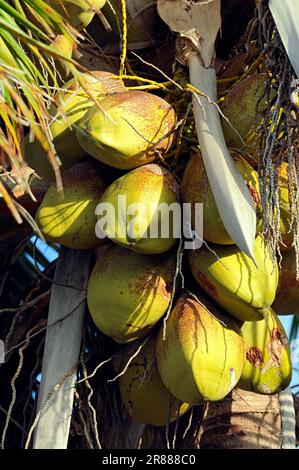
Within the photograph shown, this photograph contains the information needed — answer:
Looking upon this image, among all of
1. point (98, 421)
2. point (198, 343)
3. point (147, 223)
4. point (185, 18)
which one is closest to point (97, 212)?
point (147, 223)

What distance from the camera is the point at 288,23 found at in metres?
1.60

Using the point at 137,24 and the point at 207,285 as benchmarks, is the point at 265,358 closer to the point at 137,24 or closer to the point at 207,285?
the point at 207,285

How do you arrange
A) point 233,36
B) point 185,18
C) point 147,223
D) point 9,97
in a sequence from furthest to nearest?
point 233,36 < point 185,18 < point 147,223 < point 9,97

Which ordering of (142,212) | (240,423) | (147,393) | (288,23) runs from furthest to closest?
(240,423) → (147,393) → (142,212) → (288,23)

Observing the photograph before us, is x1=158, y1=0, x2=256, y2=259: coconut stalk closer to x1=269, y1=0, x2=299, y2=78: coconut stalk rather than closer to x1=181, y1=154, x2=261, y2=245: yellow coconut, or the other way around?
x1=181, y1=154, x2=261, y2=245: yellow coconut

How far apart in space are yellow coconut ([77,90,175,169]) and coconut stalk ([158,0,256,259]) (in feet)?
0.29

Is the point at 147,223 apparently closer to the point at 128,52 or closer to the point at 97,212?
the point at 97,212

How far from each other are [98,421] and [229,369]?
537mm

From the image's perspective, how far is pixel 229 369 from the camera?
179 centimetres

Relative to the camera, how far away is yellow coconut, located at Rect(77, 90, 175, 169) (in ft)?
5.81

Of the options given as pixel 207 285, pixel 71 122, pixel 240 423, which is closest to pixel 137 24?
pixel 71 122

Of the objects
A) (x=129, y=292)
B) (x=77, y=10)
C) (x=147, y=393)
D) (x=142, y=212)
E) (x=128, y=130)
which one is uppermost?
(x=77, y=10)

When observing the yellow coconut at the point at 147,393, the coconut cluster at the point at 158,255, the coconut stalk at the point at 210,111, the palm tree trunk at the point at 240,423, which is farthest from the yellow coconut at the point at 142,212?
the palm tree trunk at the point at 240,423

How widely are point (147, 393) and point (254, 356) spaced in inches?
9.1
